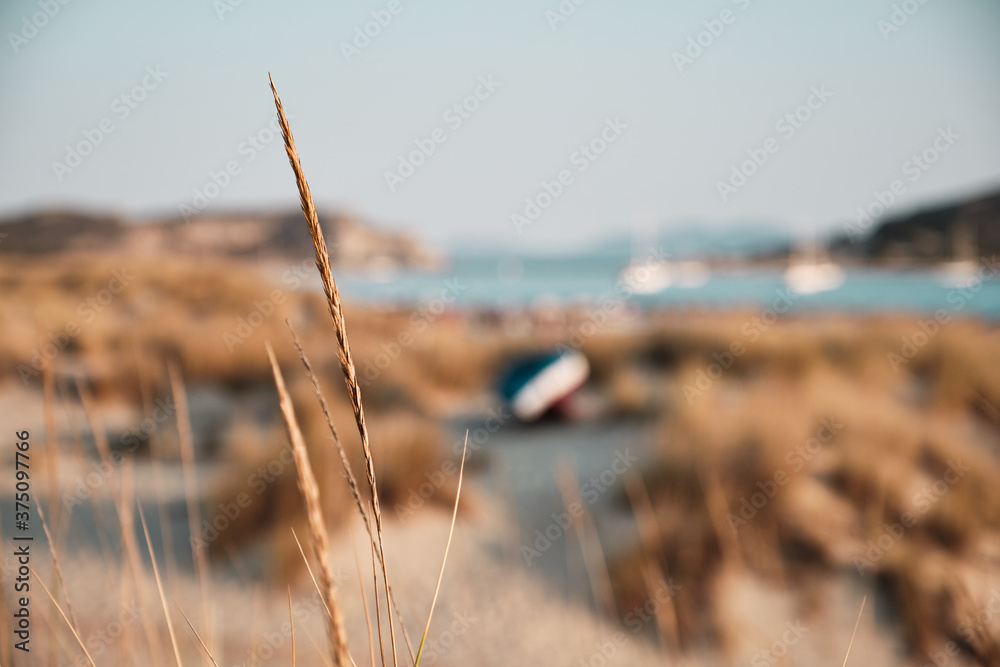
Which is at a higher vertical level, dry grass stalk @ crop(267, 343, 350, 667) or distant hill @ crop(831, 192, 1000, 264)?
distant hill @ crop(831, 192, 1000, 264)

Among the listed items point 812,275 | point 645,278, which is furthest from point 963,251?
point 645,278

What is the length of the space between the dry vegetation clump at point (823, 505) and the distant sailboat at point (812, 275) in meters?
9.49

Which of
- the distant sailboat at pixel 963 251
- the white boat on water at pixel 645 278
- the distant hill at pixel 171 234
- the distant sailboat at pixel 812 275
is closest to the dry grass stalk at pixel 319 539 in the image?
the distant sailboat at pixel 963 251

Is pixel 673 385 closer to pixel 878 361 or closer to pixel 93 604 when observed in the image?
pixel 878 361

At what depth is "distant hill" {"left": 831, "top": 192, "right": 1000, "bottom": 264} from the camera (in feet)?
26.4

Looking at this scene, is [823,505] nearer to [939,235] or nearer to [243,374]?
[243,374]

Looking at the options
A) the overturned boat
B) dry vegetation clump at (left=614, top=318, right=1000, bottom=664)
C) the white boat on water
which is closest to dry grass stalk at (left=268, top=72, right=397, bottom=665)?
dry vegetation clump at (left=614, top=318, right=1000, bottom=664)

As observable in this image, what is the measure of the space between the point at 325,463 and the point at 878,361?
645 cm

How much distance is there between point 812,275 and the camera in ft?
62.8

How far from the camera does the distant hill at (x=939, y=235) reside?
26.4 feet

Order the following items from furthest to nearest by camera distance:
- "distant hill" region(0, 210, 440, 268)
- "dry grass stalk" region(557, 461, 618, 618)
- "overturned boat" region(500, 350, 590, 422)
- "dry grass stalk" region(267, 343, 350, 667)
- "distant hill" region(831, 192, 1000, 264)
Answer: "distant hill" region(0, 210, 440, 268), "distant hill" region(831, 192, 1000, 264), "overturned boat" region(500, 350, 590, 422), "dry grass stalk" region(557, 461, 618, 618), "dry grass stalk" region(267, 343, 350, 667)

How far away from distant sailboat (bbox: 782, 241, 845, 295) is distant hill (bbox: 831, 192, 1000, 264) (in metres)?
2.73

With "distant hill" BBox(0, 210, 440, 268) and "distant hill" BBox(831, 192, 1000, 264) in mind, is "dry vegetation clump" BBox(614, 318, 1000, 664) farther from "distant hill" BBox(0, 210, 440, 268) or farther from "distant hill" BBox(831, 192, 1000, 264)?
"distant hill" BBox(0, 210, 440, 268)

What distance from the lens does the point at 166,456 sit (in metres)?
4.66
